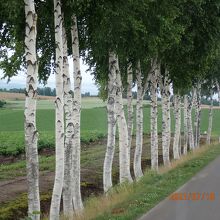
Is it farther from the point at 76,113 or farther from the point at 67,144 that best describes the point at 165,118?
the point at 67,144

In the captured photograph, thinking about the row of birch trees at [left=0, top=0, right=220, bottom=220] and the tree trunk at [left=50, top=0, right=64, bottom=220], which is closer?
the row of birch trees at [left=0, top=0, right=220, bottom=220]

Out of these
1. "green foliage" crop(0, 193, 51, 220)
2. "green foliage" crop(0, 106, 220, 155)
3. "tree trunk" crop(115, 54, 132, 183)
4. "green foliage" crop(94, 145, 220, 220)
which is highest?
"tree trunk" crop(115, 54, 132, 183)

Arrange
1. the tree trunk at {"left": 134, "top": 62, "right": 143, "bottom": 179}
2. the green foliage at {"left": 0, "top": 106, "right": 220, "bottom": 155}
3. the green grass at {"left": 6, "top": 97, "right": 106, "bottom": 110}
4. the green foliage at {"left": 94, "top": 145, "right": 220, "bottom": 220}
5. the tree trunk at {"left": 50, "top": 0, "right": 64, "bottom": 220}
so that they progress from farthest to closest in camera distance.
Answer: the green grass at {"left": 6, "top": 97, "right": 106, "bottom": 110} → the green foliage at {"left": 0, "top": 106, "right": 220, "bottom": 155} → the tree trunk at {"left": 134, "top": 62, "right": 143, "bottom": 179} → the green foliage at {"left": 94, "top": 145, "right": 220, "bottom": 220} → the tree trunk at {"left": 50, "top": 0, "right": 64, "bottom": 220}

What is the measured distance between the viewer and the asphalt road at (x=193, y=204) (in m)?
10.3

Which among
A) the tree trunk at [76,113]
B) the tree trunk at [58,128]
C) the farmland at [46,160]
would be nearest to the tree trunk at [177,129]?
the farmland at [46,160]

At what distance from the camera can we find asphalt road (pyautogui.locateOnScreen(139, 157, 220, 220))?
406 inches

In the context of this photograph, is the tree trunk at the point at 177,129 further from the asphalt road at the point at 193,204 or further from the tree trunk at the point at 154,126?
the asphalt road at the point at 193,204

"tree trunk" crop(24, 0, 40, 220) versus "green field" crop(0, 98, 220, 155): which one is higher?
"tree trunk" crop(24, 0, 40, 220)

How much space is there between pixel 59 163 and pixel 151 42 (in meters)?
5.85

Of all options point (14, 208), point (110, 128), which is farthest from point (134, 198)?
point (14, 208)

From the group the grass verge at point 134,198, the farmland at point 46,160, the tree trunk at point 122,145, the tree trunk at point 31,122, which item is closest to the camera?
the tree trunk at point 31,122

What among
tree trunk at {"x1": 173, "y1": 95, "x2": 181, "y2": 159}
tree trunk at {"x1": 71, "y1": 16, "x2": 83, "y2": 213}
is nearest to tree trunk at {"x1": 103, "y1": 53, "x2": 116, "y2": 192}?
tree trunk at {"x1": 71, "y1": 16, "x2": 83, "y2": 213}

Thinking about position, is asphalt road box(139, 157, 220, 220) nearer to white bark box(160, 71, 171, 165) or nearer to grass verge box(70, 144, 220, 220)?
grass verge box(70, 144, 220, 220)

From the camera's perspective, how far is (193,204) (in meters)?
11.7
